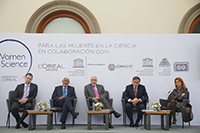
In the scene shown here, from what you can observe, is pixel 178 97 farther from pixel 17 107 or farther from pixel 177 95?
pixel 17 107

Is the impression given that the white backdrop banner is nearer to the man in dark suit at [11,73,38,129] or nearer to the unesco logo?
the unesco logo

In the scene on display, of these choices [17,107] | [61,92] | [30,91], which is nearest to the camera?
[17,107]

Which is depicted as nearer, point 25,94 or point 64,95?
point 25,94

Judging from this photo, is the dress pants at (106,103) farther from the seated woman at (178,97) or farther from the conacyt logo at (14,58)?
the conacyt logo at (14,58)

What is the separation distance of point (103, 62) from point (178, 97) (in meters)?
2.18

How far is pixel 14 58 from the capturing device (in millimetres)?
7586

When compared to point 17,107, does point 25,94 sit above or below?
above

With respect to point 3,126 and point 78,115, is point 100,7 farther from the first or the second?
point 3,126

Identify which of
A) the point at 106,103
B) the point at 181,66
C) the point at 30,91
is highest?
the point at 181,66

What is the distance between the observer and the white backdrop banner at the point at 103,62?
7.59 meters

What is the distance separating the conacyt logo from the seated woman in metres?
3.87

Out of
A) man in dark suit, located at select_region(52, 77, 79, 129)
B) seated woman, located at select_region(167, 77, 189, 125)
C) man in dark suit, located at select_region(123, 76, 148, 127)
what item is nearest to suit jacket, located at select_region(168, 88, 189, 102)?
seated woman, located at select_region(167, 77, 189, 125)

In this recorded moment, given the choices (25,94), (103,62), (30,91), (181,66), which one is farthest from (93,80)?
(181,66)

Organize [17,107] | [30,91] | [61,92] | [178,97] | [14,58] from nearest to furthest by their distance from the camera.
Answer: [17,107] < [178,97] < [30,91] < [61,92] < [14,58]
